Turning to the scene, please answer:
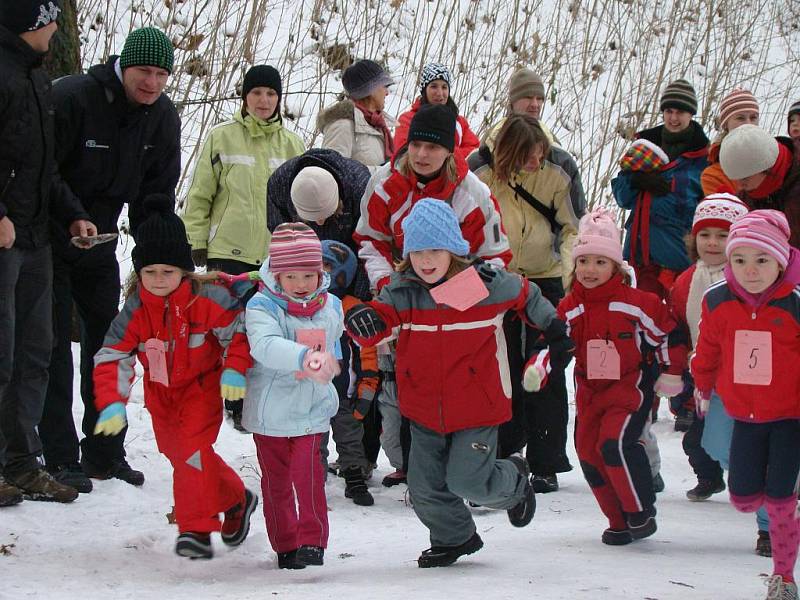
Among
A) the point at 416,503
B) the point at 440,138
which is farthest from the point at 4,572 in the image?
the point at 440,138

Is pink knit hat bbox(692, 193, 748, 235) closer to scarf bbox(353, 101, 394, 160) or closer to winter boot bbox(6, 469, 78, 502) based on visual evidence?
scarf bbox(353, 101, 394, 160)

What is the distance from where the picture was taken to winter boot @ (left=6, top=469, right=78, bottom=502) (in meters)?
4.79

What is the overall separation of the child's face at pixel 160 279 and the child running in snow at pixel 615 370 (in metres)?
1.86

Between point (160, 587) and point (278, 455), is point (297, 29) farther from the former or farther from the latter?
point (160, 587)

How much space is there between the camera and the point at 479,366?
4227 millimetres

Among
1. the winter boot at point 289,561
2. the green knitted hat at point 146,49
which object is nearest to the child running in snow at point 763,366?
the winter boot at point 289,561

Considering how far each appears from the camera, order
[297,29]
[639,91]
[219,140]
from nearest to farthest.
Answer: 1. [219,140]
2. [297,29]
3. [639,91]

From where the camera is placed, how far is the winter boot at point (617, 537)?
4711 millimetres

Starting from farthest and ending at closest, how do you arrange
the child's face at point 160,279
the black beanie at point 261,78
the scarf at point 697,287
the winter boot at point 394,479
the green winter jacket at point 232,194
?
the green winter jacket at point 232,194 → the black beanie at point 261,78 → the winter boot at point 394,479 → the scarf at point 697,287 → the child's face at point 160,279

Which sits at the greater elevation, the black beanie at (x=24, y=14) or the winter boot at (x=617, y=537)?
the black beanie at (x=24, y=14)

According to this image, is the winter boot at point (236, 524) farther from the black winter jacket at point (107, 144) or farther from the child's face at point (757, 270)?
the child's face at point (757, 270)

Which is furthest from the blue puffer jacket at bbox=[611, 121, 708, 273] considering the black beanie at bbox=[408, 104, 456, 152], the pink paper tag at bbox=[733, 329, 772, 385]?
the pink paper tag at bbox=[733, 329, 772, 385]

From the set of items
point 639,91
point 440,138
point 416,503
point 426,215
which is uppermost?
point 639,91

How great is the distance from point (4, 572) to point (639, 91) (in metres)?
8.38
